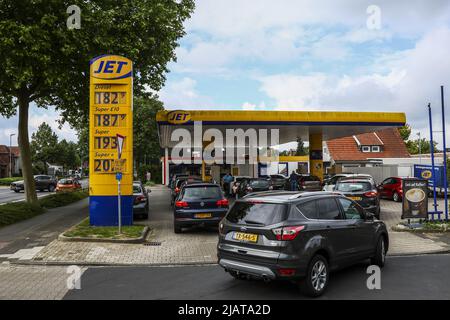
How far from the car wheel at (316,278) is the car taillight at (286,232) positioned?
518 mm

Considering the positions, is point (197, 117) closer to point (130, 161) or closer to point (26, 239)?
point (130, 161)

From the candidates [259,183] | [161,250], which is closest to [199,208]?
[161,250]

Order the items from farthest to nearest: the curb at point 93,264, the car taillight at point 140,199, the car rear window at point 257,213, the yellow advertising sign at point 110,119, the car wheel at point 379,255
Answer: the car taillight at point 140,199
the yellow advertising sign at point 110,119
the curb at point 93,264
the car wheel at point 379,255
the car rear window at point 257,213

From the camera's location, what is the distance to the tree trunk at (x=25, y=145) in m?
18.7

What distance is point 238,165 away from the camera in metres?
36.7

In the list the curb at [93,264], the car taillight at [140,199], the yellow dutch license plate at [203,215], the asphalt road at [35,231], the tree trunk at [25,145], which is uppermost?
the tree trunk at [25,145]

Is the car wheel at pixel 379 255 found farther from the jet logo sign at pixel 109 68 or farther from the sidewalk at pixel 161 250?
the jet logo sign at pixel 109 68

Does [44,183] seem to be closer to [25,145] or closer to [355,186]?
[25,145]

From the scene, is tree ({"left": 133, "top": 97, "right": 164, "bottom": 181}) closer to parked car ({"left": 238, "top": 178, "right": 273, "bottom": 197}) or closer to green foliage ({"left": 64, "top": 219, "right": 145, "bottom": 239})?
parked car ({"left": 238, "top": 178, "right": 273, "bottom": 197})

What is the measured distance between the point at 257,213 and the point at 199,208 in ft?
19.5

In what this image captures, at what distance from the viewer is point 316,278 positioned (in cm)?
641

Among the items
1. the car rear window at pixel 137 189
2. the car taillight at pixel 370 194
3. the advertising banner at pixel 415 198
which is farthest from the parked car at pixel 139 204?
the advertising banner at pixel 415 198

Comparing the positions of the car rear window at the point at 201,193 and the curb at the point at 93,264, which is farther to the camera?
the car rear window at the point at 201,193

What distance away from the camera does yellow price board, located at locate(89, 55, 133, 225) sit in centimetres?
1337
